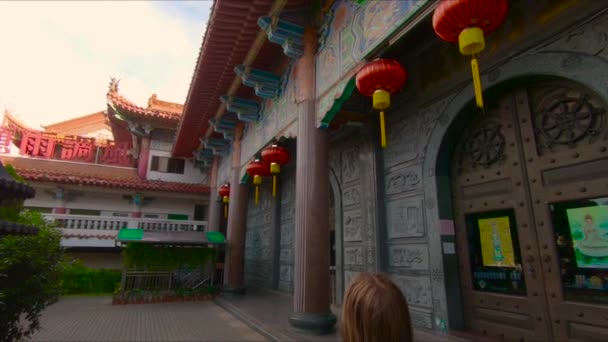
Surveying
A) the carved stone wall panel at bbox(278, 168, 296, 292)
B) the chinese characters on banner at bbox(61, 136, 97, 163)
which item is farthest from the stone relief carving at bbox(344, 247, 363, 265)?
the chinese characters on banner at bbox(61, 136, 97, 163)

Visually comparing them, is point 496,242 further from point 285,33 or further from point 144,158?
point 144,158

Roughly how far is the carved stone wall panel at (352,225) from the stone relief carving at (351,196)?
18 cm

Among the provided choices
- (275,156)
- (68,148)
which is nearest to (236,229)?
(275,156)

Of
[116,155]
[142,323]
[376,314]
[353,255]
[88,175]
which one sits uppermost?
[116,155]

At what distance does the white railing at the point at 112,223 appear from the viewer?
1148 cm

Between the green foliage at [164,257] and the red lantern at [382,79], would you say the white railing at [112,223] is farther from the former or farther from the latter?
the red lantern at [382,79]

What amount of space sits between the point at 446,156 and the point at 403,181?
2.55 ft

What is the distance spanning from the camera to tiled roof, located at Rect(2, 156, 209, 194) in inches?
466

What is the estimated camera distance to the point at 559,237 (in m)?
3.42

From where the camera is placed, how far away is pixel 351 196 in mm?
6328

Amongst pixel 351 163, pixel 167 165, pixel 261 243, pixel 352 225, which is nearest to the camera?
pixel 352 225

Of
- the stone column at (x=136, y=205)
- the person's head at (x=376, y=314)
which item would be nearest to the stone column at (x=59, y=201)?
the stone column at (x=136, y=205)

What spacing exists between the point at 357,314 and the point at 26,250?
4.15m

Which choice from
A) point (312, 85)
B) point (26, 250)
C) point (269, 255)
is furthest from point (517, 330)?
point (269, 255)
